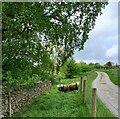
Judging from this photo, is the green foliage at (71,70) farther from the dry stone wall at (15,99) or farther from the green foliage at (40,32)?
the green foliage at (40,32)

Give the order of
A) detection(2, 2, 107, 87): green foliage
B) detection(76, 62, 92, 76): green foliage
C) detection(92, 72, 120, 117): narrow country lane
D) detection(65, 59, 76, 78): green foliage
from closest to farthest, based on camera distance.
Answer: detection(2, 2, 107, 87): green foliage < detection(92, 72, 120, 117): narrow country lane < detection(65, 59, 76, 78): green foliage < detection(76, 62, 92, 76): green foliage

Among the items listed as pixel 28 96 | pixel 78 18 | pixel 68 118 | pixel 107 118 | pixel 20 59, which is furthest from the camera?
pixel 28 96

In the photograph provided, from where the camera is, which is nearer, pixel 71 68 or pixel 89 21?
A: pixel 89 21

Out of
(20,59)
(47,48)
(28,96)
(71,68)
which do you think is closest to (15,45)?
(20,59)

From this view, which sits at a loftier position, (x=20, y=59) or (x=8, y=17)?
(x=8, y=17)

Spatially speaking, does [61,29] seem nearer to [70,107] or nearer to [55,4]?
[55,4]

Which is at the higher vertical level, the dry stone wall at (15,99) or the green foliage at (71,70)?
the green foliage at (71,70)

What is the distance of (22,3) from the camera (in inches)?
502

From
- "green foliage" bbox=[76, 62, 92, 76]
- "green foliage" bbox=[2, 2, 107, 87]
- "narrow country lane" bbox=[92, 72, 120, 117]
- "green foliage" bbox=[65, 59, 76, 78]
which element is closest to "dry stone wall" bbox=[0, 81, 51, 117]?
"green foliage" bbox=[2, 2, 107, 87]

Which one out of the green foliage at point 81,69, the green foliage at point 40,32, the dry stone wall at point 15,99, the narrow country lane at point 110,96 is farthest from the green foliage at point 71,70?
the green foliage at point 40,32

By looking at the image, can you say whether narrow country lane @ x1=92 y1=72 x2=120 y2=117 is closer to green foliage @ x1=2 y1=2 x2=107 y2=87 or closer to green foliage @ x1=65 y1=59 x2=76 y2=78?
green foliage @ x1=2 y1=2 x2=107 y2=87

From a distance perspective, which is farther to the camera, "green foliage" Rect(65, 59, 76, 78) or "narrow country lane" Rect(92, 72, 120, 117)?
"green foliage" Rect(65, 59, 76, 78)

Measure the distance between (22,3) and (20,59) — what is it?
7.37 feet

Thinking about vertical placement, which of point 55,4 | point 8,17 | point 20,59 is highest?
point 55,4
